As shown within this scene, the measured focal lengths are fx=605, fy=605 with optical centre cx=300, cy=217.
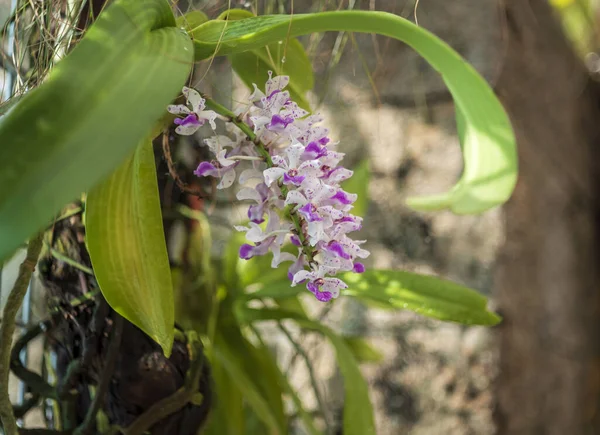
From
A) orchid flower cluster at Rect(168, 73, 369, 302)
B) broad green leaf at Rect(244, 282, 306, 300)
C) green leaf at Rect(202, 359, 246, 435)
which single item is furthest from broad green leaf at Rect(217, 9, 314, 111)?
green leaf at Rect(202, 359, 246, 435)

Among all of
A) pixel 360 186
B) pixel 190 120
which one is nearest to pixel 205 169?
pixel 190 120

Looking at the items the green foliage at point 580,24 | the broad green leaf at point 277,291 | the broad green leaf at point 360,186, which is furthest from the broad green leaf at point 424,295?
the green foliage at point 580,24

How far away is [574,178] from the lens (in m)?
1.34

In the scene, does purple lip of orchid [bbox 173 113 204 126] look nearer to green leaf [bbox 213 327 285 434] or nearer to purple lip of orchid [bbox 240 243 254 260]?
purple lip of orchid [bbox 240 243 254 260]

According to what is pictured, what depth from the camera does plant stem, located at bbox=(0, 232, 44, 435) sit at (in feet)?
1.21

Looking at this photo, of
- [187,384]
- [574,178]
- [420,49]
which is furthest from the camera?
[574,178]

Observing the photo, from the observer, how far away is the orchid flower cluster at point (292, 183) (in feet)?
→ 1.12

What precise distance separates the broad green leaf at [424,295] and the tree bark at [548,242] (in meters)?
0.33

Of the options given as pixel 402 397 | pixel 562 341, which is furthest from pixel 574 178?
pixel 402 397

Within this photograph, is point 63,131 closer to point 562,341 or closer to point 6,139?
point 6,139

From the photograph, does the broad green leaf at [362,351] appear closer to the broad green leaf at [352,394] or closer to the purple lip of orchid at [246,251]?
the broad green leaf at [352,394]

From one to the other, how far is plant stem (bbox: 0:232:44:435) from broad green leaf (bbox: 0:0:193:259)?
15cm

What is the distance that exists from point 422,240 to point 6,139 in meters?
0.68

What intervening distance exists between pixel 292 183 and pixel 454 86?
11 cm
